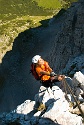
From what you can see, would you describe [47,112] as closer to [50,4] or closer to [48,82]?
[48,82]

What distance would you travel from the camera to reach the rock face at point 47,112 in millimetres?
19562

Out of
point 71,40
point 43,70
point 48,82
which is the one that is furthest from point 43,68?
point 71,40

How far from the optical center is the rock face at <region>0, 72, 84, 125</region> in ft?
64.2

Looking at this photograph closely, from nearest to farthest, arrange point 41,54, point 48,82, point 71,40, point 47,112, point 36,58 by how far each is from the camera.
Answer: point 47,112
point 36,58
point 48,82
point 71,40
point 41,54

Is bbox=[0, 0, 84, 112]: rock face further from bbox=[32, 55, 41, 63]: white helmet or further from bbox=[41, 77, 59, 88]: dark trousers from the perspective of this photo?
bbox=[32, 55, 41, 63]: white helmet

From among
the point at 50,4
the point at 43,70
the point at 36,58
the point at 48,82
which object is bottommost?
the point at 48,82

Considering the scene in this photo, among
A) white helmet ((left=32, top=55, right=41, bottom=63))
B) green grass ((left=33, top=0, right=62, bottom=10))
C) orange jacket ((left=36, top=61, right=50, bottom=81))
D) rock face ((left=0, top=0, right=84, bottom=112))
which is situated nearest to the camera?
white helmet ((left=32, top=55, right=41, bottom=63))

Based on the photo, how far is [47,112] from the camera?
20.2 metres

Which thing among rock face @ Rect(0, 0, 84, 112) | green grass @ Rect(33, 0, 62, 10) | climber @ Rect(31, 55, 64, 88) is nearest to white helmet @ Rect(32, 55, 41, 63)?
climber @ Rect(31, 55, 64, 88)

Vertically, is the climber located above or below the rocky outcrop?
below

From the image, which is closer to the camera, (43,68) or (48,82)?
(43,68)

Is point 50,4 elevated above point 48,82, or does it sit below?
above

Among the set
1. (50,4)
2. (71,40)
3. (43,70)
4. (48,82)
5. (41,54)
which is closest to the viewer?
(43,70)

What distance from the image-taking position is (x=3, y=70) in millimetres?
83688
